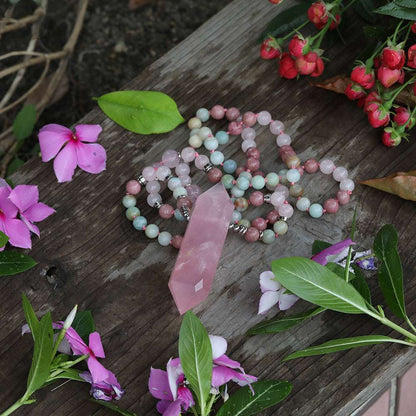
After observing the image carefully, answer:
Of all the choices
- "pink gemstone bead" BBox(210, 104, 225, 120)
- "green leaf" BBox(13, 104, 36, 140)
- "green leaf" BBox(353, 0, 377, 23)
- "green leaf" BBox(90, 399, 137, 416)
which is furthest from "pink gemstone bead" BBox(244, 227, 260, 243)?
"green leaf" BBox(13, 104, 36, 140)

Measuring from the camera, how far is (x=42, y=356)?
2.55 feet

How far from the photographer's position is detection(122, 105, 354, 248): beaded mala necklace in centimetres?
94

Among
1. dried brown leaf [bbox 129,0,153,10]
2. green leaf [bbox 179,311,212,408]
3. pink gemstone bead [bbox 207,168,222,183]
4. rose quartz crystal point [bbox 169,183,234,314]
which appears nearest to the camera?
green leaf [bbox 179,311,212,408]

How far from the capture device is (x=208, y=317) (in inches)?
35.7

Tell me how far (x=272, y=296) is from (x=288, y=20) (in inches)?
19.3

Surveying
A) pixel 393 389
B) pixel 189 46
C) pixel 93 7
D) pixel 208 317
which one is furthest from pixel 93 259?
pixel 93 7

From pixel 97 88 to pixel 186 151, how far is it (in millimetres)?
668

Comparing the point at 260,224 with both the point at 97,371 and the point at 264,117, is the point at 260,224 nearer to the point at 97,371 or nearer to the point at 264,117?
the point at 264,117

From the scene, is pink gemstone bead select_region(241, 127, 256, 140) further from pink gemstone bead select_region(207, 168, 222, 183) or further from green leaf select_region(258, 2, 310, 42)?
green leaf select_region(258, 2, 310, 42)

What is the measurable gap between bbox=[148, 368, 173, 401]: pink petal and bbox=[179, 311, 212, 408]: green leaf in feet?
0.24

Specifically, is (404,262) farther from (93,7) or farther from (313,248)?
(93,7)

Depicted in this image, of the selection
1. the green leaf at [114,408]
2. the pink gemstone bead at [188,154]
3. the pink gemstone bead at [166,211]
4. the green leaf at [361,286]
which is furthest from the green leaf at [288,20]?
the green leaf at [114,408]

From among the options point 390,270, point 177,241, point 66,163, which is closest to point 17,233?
point 66,163

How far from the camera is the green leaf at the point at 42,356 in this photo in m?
0.77
